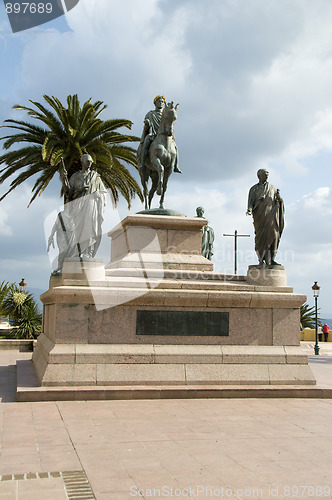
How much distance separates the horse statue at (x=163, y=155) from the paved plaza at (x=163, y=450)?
5623 mm

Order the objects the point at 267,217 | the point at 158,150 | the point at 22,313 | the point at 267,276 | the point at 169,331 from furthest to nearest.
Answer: the point at 22,313 < the point at 158,150 < the point at 267,217 < the point at 267,276 < the point at 169,331

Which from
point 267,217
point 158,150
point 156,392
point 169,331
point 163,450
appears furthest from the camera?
point 158,150

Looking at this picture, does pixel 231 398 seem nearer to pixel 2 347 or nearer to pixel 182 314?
pixel 182 314

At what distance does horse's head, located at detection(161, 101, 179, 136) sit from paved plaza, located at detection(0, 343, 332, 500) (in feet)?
20.9

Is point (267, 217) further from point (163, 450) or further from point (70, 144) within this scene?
point (70, 144)

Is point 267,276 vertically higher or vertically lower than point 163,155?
lower

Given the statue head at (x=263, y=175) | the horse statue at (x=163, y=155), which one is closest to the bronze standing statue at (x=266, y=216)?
the statue head at (x=263, y=175)

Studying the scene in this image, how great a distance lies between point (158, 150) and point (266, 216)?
10.1ft

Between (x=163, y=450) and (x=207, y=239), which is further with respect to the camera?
(x=207, y=239)

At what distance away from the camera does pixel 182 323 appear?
9.38m

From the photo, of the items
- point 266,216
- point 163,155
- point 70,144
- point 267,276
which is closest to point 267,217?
point 266,216

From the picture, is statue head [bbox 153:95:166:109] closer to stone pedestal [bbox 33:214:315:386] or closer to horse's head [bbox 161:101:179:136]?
horse's head [bbox 161:101:179:136]

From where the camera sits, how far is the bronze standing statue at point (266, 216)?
10.5 metres

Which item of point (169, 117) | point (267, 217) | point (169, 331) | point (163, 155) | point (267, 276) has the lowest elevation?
point (169, 331)
